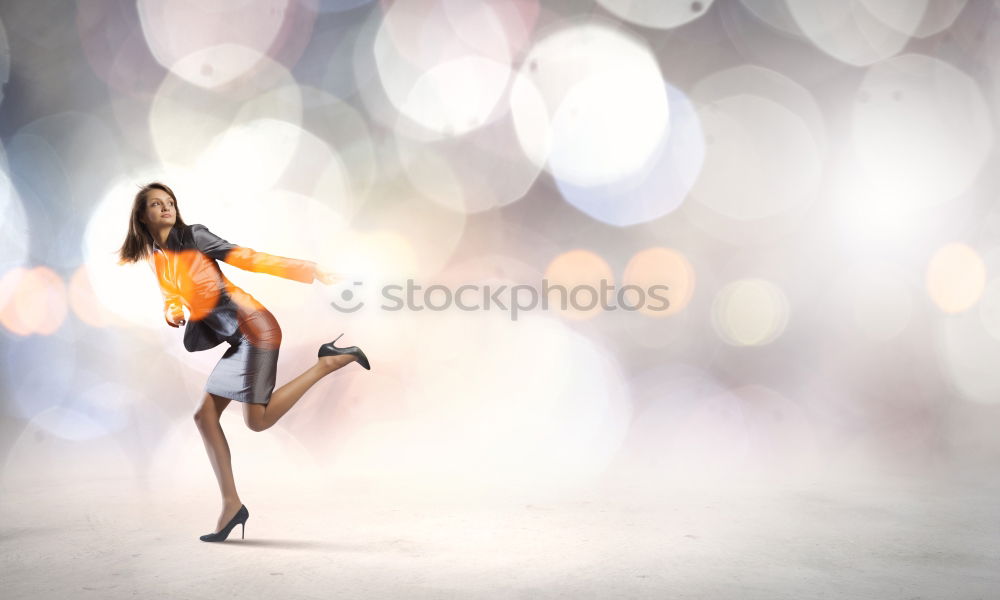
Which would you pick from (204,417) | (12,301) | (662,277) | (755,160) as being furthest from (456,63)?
(12,301)

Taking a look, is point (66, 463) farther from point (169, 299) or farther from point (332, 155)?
point (332, 155)

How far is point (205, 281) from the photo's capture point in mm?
2676

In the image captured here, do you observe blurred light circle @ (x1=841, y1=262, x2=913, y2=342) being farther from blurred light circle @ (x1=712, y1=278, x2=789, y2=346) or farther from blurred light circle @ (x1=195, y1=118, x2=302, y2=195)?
blurred light circle @ (x1=195, y1=118, x2=302, y2=195)

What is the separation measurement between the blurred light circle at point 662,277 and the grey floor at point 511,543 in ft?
5.49

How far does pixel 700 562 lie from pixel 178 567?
5.76 ft

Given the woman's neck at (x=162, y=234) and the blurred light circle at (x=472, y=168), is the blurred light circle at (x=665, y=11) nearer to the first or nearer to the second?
the blurred light circle at (x=472, y=168)

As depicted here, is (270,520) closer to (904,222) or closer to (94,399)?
(94,399)

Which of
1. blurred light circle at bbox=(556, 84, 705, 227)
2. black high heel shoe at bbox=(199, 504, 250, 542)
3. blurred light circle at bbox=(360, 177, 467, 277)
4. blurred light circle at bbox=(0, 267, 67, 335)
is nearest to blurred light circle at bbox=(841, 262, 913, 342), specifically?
blurred light circle at bbox=(556, 84, 705, 227)

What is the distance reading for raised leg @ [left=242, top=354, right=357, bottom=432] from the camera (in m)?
Answer: 2.70

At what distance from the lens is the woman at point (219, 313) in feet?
8.66

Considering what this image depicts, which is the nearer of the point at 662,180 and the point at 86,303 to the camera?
the point at 86,303

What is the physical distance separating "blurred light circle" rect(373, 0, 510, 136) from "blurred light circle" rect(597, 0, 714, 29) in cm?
100

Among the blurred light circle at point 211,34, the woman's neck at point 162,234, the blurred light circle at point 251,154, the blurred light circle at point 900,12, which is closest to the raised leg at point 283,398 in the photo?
the woman's neck at point 162,234

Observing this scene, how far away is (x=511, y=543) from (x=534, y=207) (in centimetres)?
292
